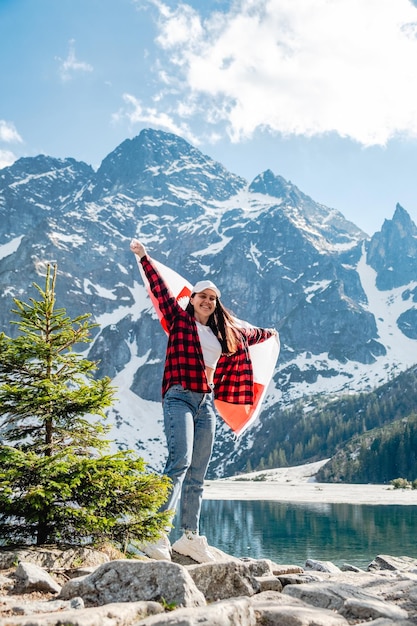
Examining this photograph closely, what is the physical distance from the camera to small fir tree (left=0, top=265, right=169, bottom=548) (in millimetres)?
6770

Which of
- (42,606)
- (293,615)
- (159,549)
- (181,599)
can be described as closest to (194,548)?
(159,549)

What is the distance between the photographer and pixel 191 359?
7004mm

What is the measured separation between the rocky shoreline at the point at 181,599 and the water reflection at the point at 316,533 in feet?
78.7

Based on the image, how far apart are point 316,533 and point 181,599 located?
40549 millimetres

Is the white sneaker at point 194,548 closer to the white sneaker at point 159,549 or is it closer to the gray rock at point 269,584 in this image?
the white sneaker at point 159,549

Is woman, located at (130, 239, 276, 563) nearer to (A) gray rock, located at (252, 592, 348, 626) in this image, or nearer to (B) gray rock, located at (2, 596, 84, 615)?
(B) gray rock, located at (2, 596, 84, 615)

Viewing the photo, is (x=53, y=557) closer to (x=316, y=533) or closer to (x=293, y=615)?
(x=293, y=615)

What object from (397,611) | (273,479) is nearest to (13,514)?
(397,611)

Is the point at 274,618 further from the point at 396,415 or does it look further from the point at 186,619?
the point at 396,415

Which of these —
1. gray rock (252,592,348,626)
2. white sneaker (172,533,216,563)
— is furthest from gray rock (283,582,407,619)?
white sneaker (172,533,216,563)

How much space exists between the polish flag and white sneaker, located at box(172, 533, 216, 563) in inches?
75.4

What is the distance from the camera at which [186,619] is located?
11.0ft

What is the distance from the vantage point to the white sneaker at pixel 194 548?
6.71 metres

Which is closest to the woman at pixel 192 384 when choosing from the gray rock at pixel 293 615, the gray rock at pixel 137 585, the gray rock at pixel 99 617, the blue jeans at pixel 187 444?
the blue jeans at pixel 187 444
